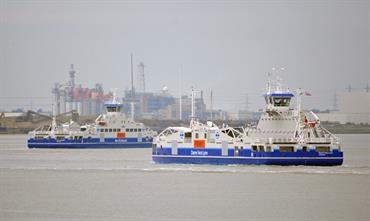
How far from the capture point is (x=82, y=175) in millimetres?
69000

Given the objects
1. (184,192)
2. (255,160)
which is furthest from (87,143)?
(184,192)

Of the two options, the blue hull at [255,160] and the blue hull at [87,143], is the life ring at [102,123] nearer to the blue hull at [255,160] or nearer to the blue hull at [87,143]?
the blue hull at [87,143]

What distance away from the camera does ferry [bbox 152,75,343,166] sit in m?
70.4

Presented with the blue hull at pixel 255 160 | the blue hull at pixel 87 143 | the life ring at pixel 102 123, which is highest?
the life ring at pixel 102 123

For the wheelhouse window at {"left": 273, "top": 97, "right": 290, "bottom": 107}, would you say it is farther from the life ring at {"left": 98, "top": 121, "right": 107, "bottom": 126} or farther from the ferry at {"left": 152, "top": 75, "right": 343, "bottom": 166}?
the life ring at {"left": 98, "top": 121, "right": 107, "bottom": 126}

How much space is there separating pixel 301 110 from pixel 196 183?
14.3m

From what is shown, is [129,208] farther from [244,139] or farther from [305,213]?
[244,139]

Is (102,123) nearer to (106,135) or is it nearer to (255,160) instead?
(106,135)

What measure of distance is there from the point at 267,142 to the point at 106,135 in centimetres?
5517

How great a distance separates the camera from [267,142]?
71.2 metres

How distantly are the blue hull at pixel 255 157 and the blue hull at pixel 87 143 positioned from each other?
46.9 meters

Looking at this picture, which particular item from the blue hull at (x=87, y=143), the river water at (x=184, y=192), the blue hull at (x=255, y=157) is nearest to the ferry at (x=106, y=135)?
the blue hull at (x=87, y=143)

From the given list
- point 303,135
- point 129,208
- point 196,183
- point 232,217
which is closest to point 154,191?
point 196,183

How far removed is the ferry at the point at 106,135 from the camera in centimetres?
12344
